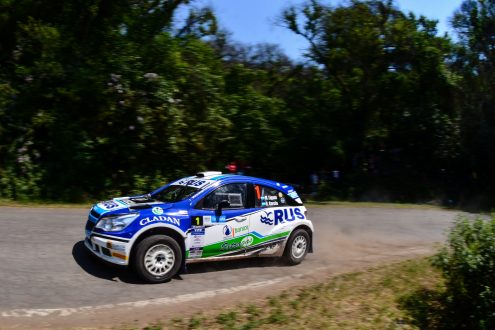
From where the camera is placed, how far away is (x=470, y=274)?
811 cm

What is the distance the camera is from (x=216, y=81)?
64.4ft

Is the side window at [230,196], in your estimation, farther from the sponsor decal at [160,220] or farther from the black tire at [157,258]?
the black tire at [157,258]

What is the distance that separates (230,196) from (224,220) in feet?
1.72

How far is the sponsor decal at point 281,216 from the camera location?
984 cm

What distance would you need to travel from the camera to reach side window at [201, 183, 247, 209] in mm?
9156

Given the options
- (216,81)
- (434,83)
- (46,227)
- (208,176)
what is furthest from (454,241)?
(434,83)

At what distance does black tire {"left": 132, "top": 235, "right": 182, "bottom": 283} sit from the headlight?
0.40m

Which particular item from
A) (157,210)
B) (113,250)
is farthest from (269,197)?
(113,250)

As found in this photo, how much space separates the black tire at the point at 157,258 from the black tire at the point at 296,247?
256 cm

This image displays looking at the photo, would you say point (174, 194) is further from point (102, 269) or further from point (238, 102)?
point (238, 102)

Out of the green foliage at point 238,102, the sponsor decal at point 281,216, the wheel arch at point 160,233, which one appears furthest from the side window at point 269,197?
the green foliage at point 238,102

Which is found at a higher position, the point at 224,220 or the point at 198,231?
the point at 224,220

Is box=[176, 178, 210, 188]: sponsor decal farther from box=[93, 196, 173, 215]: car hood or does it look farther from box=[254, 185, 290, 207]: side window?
box=[254, 185, 290, 207]: side window

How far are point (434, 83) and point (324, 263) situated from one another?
1898cm
